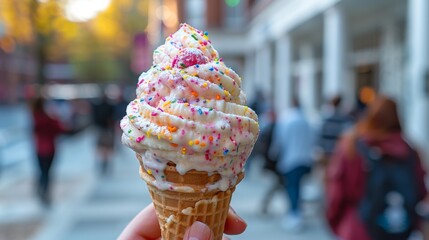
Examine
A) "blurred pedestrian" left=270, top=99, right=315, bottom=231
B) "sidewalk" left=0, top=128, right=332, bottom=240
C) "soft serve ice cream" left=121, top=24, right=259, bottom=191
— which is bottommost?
"sidewalk" left=0, top=128, right=332, bottom=240

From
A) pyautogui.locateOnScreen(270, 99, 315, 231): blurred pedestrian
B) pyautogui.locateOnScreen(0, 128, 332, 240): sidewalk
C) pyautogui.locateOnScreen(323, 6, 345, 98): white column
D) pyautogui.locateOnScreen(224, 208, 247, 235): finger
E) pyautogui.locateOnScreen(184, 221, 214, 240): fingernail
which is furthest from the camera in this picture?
pyautogui.locateOnScreen(323, 6, 345, 98): white column

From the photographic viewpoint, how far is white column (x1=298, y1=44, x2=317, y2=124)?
63.2ft

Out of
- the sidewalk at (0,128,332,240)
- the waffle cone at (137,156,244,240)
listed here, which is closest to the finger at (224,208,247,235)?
the waffle cone at (137,156,244,240)

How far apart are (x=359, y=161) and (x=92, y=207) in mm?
5574

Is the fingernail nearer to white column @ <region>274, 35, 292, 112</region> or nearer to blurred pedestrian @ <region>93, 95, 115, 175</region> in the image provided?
blurred pedestrian @ <region>93, 95, 115, 175</region>

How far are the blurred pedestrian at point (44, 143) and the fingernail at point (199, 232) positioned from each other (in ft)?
23.0

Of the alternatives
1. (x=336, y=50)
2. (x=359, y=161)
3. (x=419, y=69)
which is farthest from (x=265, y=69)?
(x=359, y=161)

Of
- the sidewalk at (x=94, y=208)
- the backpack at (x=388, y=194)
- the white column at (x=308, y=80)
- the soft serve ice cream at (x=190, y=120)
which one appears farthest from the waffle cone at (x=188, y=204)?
the white column at (x=308, y=80)

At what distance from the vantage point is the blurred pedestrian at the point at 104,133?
1179 cm

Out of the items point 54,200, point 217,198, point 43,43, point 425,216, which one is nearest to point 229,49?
point 43,43

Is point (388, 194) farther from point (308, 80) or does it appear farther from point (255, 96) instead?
point (308, 80)

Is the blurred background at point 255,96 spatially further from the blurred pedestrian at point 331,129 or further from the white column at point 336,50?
the blurred pedestrian at point 331,129

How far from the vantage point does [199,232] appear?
1826 millimetres

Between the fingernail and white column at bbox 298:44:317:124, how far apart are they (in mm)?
16762
